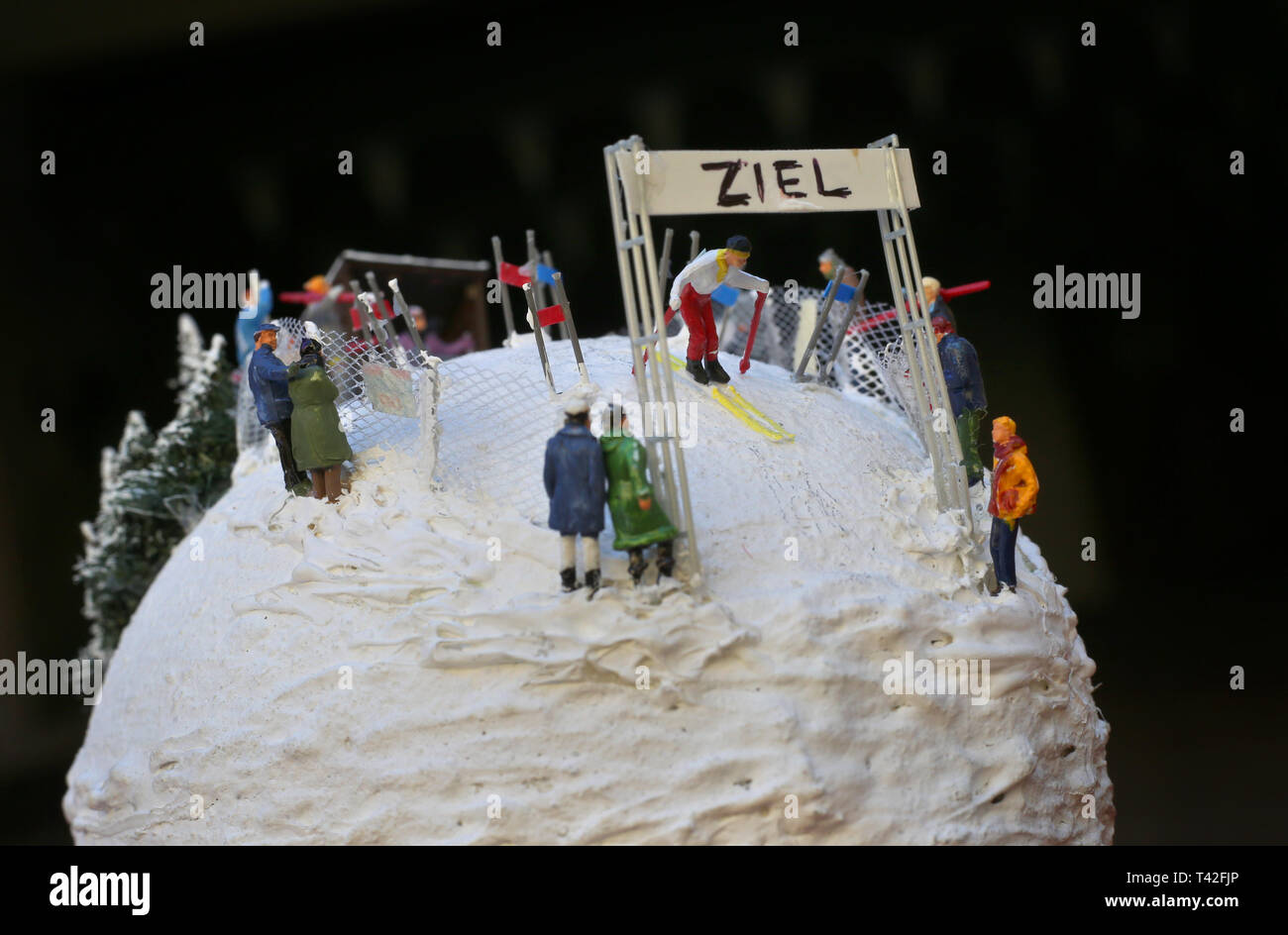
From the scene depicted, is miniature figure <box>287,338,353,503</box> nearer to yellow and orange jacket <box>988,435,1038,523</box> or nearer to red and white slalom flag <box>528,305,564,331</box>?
red and white slalom flag <box>528,305,564,331</box>

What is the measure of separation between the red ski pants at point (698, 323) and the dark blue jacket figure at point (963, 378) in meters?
1.08

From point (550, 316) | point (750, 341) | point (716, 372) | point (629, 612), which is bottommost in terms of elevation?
point (629, 612)

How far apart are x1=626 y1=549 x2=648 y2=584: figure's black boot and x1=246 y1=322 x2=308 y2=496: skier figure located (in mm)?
1638

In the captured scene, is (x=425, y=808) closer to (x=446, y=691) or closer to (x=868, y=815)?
(x=446, y=691)

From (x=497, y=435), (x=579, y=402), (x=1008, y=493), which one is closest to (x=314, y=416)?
(x=497, y=435)

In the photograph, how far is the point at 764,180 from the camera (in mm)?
6324

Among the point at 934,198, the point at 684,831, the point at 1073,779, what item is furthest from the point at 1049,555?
the point at 684,831

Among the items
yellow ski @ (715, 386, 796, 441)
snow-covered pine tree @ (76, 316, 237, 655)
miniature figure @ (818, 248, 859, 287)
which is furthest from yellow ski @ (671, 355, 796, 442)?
snow-covered pine tree @ (76, 316, 237, 655)

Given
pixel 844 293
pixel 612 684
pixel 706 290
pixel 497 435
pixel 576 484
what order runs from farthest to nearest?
1. pixel 844 293
2. pixel 706 290
3. pixel 497 435
4. pixel 612 684
5. pixel 576 484

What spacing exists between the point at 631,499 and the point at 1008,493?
1.67 metres

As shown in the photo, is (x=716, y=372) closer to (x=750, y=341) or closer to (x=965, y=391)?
(x=750, y=341)

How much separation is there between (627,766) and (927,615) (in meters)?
1.42

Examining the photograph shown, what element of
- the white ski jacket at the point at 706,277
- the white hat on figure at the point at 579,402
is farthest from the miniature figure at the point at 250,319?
the white hat on figure at the point at 579,402

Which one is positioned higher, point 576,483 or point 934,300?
point 934,300
